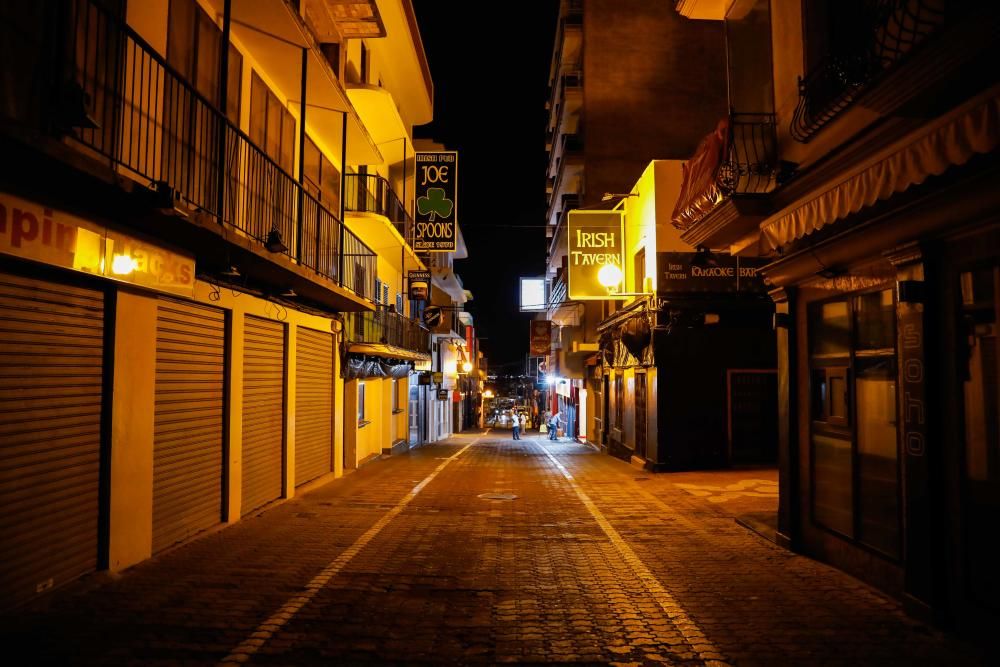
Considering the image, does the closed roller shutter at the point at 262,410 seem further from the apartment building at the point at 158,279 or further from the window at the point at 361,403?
the window at the point at 361,403

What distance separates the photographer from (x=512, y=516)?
10.7 m

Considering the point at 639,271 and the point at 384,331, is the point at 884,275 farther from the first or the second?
the point at 384,331

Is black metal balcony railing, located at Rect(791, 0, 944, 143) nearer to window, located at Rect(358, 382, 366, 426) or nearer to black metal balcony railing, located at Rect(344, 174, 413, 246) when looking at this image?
black metal balcony railing, located at Rect(344, 174, 413, 246)

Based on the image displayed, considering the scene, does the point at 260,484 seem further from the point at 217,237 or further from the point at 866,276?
the point at 866,276

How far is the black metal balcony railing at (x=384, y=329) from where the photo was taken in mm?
17750

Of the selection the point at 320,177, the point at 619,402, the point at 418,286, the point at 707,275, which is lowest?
the point at 619,402

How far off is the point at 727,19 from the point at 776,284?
459 centimetres

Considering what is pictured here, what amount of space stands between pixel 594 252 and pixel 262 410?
10.9m

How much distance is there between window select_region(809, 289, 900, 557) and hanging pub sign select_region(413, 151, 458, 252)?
14318mm

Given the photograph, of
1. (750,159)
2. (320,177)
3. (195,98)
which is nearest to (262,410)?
(195,98)

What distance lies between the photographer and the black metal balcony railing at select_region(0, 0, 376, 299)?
18.4 feet

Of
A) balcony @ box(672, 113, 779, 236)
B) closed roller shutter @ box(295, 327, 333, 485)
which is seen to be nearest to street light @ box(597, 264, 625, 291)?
closed roller shutter @ box(295, 327, 333, 485)

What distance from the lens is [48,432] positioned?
6168 mm

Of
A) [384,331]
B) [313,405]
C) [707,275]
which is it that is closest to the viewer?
[313,405]
